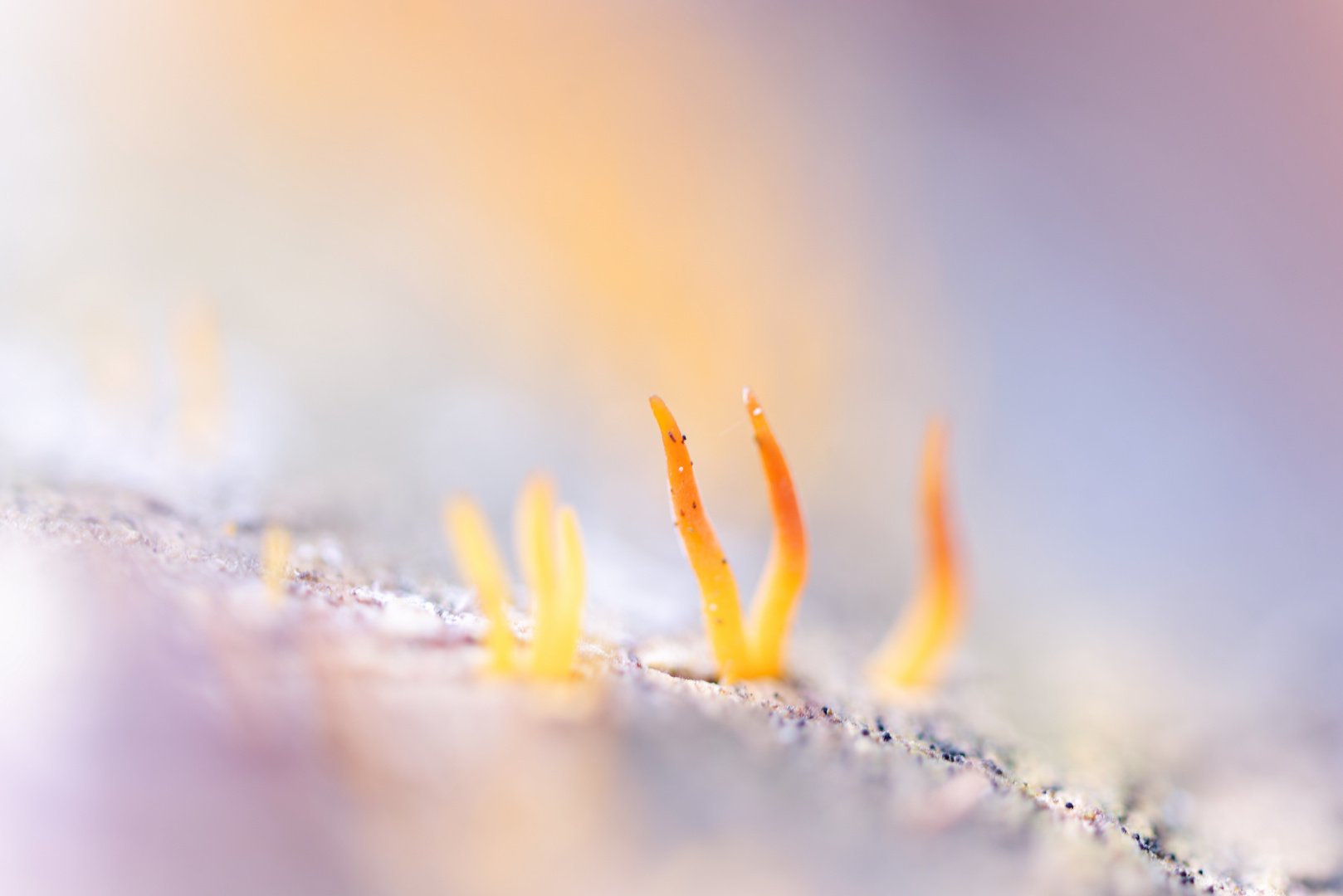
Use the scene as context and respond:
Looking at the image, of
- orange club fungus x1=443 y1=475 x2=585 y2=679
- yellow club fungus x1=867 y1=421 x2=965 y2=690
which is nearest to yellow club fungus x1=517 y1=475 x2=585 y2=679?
orange club fungus x1=443 y1=475 x2=585 y2=679

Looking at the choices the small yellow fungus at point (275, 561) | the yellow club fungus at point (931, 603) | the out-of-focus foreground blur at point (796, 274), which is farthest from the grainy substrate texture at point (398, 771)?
the out-of-focus foreground blur at point (796, 274)

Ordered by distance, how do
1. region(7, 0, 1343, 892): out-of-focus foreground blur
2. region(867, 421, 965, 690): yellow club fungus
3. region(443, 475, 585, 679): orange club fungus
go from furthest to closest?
region(7, 0, 1343, 892): out-of-focus foreground blur → region(867, 421, 965, 690): yellow club fungus → region(443, 475, 585, 679): orange club fungus

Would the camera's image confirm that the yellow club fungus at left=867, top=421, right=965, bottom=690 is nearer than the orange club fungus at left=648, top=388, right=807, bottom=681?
No

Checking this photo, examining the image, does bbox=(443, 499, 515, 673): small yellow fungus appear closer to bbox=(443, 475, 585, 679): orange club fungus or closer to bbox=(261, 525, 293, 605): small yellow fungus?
bbox=(443, 475, 585, 679): orange club fungus

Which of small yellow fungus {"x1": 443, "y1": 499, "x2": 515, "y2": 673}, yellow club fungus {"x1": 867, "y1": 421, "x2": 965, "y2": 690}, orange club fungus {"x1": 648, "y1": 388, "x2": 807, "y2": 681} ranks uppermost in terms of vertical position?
yellow club fungus {"x1": 867, "y1": 421, "x2": 965, "y2": 690}

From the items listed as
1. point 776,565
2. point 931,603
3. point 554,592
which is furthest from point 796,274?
point 554,592

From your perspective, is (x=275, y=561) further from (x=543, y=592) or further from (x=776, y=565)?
(x=776, y=565)

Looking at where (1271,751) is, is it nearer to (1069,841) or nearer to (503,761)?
(1069,841)

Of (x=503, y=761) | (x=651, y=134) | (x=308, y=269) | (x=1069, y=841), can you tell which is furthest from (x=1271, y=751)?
(x=308, y=269)
